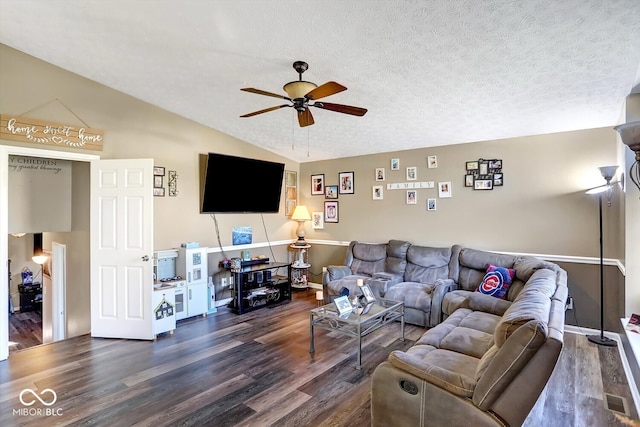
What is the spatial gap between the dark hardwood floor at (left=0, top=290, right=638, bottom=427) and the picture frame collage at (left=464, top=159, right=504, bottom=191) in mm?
2094

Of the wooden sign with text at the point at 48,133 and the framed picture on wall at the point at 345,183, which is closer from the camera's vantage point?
the wooden sign with text at the point at 48,133

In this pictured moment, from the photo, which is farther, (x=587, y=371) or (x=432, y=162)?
(x=432, y=162)

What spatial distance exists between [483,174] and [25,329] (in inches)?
297

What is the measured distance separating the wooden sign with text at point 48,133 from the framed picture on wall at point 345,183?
3708 mm

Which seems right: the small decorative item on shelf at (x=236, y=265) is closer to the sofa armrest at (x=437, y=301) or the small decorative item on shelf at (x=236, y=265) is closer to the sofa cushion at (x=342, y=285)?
the sofa cushion at (x=342, y=285)

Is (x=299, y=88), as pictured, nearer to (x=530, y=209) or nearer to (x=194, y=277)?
(x=194, y=277)

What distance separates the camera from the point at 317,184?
6469 millimetres

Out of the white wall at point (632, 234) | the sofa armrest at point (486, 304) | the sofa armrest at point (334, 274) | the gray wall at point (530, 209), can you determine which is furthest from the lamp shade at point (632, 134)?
the sofa armrest at point (334, 274)

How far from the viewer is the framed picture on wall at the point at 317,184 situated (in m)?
6.41

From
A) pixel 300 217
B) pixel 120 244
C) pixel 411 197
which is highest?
pixel 411 197

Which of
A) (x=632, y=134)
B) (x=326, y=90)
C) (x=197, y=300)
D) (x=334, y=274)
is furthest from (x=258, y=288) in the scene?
(x=632, y=134)

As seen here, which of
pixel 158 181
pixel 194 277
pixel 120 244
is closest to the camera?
pixel 120 244

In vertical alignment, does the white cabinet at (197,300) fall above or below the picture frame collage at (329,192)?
below

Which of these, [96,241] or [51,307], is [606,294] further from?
[51,307]
